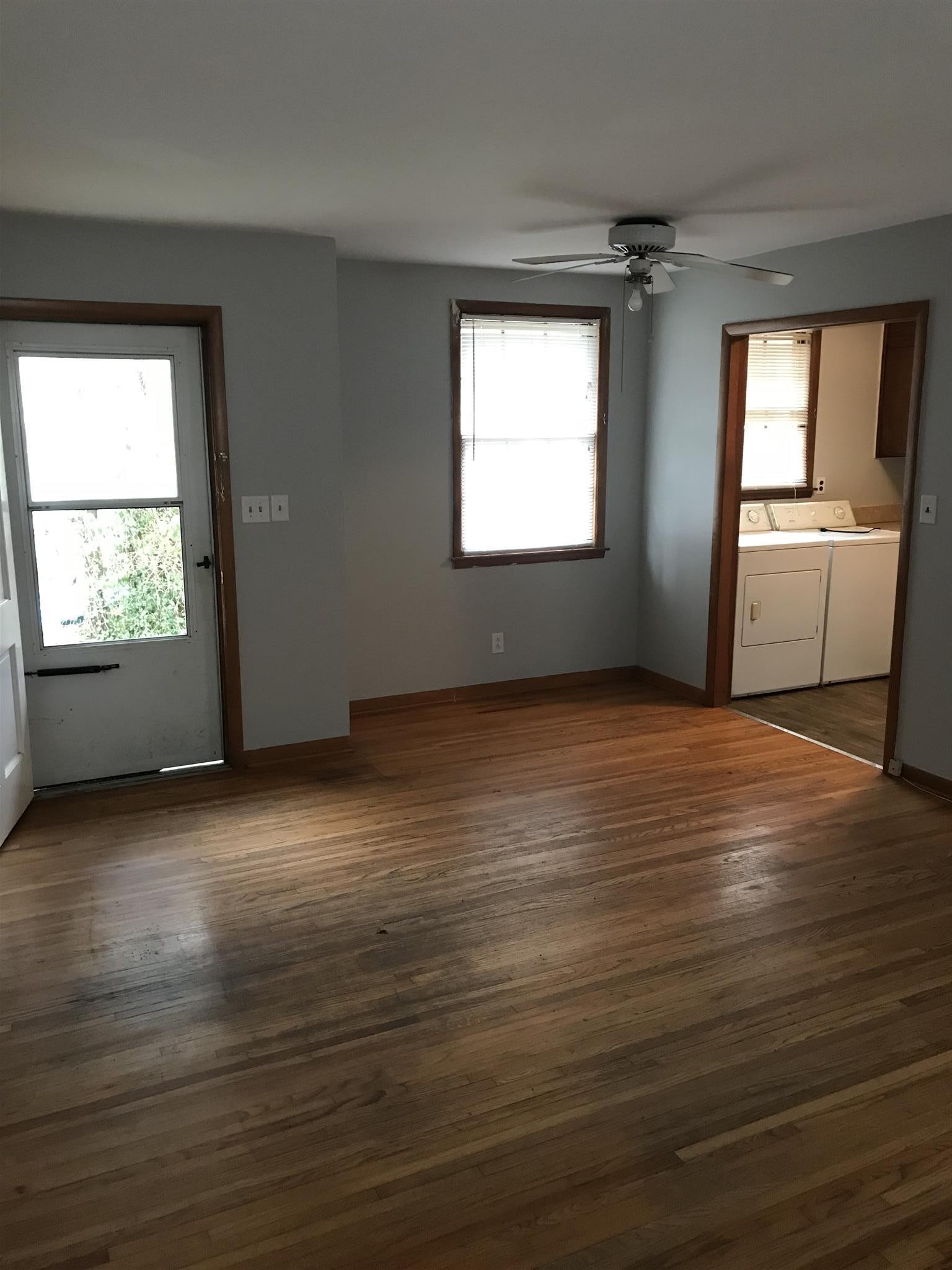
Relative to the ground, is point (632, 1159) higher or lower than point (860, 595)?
lower

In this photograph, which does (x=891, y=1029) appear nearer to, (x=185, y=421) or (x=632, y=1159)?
(x=632, y=1159)

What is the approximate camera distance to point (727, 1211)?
2.04m

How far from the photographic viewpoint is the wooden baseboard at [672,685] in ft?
18.7

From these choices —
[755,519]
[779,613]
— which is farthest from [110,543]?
[755,519]

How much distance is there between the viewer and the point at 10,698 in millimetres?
3920

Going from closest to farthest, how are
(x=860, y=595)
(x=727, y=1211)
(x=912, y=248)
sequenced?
(x=727, y=1211), (x=912, y=248), (x=860, y=595)

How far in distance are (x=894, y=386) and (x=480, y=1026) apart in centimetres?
520

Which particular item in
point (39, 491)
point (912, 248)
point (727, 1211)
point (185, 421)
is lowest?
point (727, 1211)

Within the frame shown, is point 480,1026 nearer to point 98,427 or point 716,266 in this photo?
point 716,266

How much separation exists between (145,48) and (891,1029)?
301 centimetres

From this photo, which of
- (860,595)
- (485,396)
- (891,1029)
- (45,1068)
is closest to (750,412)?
(860,595)

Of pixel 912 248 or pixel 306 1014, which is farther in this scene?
pixel 912 248

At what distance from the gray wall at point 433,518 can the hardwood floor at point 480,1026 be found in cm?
129

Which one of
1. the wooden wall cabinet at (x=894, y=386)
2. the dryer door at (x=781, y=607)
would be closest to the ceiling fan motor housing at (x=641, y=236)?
the dryer door at (x=781, y=607)
